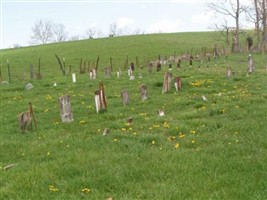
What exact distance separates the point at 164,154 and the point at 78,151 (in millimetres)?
1761

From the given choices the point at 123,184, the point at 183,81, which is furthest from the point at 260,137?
the point at 183,81

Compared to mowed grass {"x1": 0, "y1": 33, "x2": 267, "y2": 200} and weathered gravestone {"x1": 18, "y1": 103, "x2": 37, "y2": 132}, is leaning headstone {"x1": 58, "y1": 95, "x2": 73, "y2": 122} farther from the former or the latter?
weathered gravestone {"x1": 18, "y1": 103, "x2": 37, "y2": 132}

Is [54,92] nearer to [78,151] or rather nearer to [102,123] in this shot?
[102,123]

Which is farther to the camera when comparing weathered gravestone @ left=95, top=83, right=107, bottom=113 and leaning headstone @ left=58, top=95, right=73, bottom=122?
weathered gravestone @ left=95, top=83, right=107, bottom=113

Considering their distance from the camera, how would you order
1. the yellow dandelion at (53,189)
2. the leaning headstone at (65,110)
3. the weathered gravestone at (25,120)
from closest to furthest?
the yellow dandelion at (53,189), the weathered gravestone at (25,120), the leaning headstone at (65,110)

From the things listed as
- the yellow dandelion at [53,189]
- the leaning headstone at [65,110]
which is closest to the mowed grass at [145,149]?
the yellow dandelion at [53,189]

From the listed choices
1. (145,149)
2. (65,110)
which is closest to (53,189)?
(145,149)

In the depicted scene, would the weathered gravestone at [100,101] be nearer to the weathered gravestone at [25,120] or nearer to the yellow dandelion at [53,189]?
the weathered gravestone at [25,120]

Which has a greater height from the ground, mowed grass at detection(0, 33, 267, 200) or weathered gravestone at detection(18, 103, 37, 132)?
weathered gravestone at detection(18, 103, 37, 132)

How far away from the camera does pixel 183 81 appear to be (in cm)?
1800

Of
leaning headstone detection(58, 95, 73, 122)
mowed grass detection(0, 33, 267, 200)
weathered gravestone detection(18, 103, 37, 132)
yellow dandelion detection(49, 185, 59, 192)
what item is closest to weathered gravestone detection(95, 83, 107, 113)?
mowed grass detection(0, 33, 267, 200)

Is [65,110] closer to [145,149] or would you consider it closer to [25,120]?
[25,120]

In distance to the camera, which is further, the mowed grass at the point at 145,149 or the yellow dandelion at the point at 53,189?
the yellow dandelion at the point at 53,189

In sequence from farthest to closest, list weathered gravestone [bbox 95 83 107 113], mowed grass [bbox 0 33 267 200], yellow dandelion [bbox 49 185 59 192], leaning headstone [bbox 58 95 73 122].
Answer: weathered gravestone [bbox 95 83 107 113] < leaning headstone [bbox 58 95 73 122] < yellow dandelion [bbox 49 185 59 192] < mowed grass [bbox 0 33 267 200]
